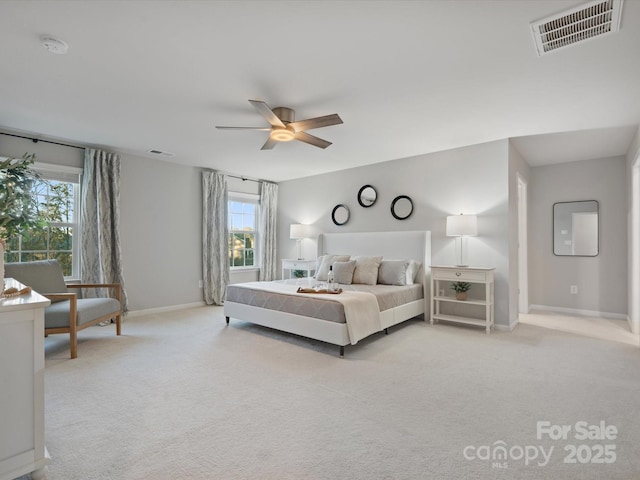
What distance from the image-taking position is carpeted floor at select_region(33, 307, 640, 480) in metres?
1.69

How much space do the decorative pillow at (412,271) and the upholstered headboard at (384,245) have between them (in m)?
0.08

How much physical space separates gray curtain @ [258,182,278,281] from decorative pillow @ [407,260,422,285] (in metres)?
3.24

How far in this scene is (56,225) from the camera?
4.43 m

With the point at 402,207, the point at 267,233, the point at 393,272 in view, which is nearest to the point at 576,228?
the point at 402,207

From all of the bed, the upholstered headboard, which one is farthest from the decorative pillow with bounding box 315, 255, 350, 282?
the upholstered headboard

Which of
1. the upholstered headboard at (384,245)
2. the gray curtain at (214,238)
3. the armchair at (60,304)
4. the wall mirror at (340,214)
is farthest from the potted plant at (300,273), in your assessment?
the armchair at (60,304)

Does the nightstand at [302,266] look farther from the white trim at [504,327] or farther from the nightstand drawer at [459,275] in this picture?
the white trim at [504,327]

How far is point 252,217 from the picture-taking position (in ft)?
23.0

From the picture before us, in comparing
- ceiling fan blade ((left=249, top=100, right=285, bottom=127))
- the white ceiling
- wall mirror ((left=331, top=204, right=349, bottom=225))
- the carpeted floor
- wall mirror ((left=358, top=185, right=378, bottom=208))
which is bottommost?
the carpeted floor

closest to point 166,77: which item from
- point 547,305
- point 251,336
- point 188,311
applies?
point 251,336

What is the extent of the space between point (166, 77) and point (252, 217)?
14.3 feet

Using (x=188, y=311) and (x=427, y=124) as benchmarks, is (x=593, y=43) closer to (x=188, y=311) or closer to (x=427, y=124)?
(x=427, y=124)

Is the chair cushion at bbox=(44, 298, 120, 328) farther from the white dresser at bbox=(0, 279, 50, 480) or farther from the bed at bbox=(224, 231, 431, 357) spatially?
the white dresser at bbox=(0, 279, 50, 480)

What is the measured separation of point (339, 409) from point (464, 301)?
9.06ft
